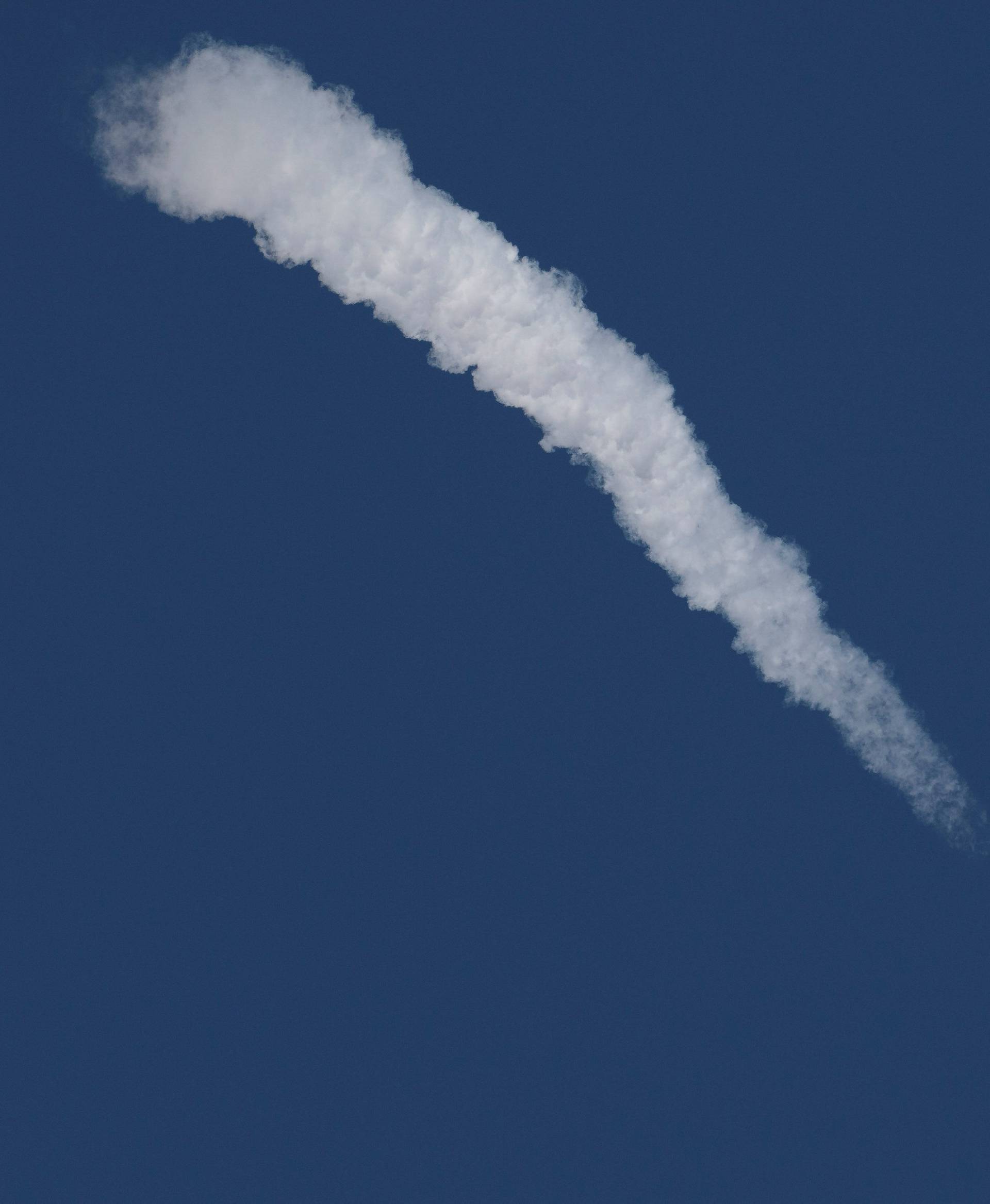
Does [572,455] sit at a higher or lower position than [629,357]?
lower

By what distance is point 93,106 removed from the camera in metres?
16.5

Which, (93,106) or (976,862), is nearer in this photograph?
(93,106)

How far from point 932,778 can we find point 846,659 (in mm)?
1942

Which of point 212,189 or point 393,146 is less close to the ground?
point 393,146

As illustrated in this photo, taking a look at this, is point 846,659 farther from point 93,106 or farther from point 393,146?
point 93,106

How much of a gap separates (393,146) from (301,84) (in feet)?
4.35

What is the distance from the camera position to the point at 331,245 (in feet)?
55.5

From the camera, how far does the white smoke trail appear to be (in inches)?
653

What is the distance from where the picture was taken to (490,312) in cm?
1708

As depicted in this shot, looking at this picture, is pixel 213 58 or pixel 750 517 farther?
pixel 750 517

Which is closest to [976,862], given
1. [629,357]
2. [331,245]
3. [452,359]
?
[629,357]

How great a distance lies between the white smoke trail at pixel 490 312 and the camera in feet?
54.4

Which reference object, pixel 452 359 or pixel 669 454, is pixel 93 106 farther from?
pixel 669 454

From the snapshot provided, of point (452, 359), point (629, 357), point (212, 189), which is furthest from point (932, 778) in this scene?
point (212, 189)
